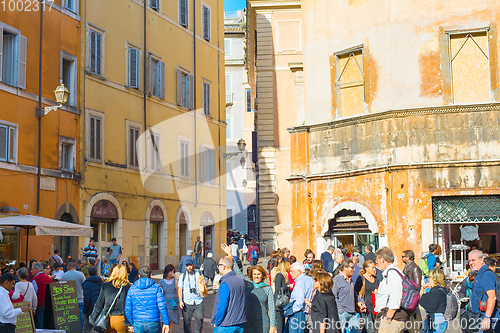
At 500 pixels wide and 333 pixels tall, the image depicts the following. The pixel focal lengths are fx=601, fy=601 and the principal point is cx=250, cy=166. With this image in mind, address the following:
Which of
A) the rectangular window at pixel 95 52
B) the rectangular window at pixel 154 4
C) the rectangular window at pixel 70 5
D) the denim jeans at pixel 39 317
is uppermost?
the rectangular window at pixel 154 4

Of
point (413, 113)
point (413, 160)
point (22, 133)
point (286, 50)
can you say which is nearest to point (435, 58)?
point (413, 113)

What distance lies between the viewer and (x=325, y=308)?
818 centimetres

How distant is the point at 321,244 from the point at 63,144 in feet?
35.9

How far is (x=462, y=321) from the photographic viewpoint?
923 cm

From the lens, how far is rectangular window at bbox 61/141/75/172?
2272 cm

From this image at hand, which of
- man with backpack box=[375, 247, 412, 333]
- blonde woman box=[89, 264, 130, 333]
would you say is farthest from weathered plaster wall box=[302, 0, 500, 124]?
blonde woman box=[89, 264, 130, 333]

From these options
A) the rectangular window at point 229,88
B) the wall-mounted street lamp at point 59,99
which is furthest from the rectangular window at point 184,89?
the rectangular window at point 229,88

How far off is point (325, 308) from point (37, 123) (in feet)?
51.6

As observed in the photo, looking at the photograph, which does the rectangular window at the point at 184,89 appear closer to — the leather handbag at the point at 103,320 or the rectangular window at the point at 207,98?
the rectangular window at the point at 207,98

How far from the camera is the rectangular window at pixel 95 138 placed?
24.1 meters

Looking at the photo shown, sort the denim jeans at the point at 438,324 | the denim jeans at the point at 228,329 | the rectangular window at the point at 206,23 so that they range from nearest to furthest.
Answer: the denim jeans at the point at 228,329 → the denim jeans at the point at 438,324 → the rectangular window at the point at 206,23

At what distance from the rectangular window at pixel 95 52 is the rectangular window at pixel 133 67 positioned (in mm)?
2133

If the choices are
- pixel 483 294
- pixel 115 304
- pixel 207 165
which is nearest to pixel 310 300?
pixel 483 294

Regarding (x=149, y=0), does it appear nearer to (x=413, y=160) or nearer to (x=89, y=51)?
(x=89, y=51)
